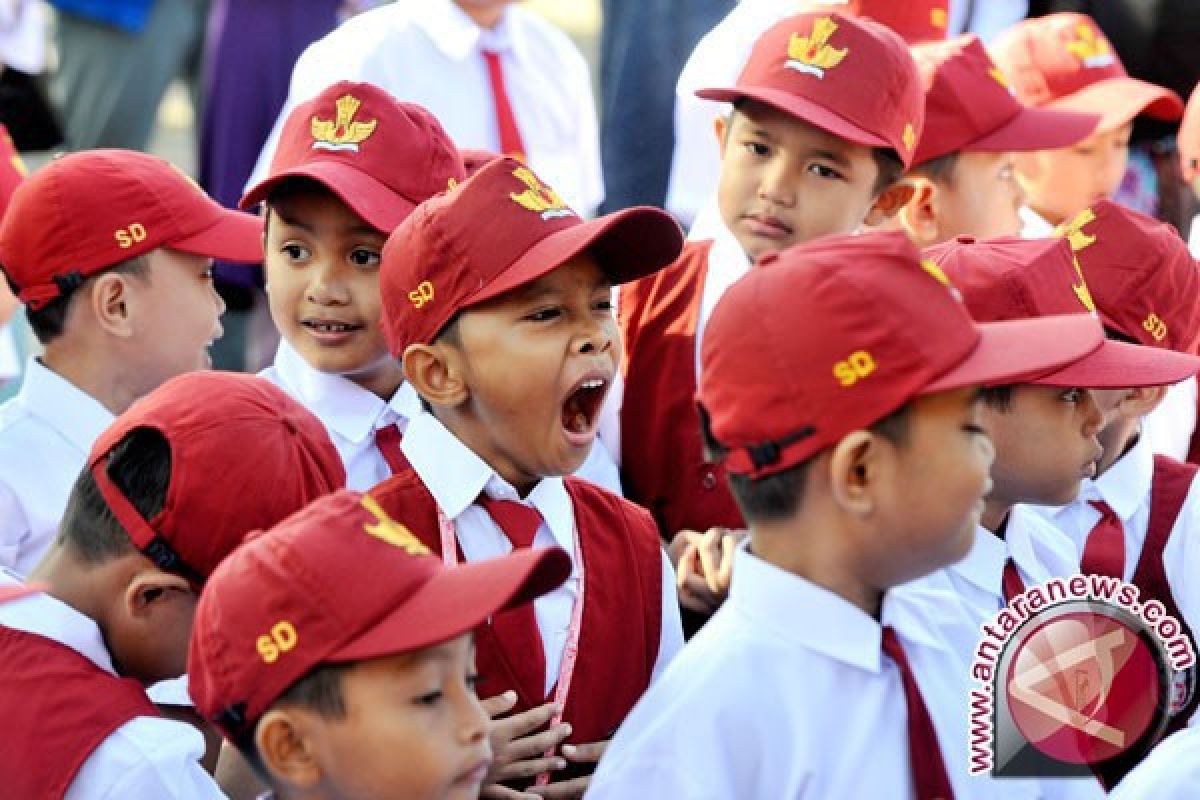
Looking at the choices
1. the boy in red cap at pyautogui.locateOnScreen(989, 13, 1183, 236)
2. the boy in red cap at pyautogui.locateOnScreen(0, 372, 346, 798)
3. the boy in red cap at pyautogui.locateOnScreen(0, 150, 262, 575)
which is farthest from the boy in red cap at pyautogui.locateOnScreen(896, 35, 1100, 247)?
the boy in red cap at pyautogui.locateOnScreen(0, 372, 346, 798)

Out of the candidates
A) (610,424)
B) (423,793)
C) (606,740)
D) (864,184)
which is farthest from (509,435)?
(864,184)

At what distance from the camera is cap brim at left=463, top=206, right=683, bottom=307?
316 centimetres

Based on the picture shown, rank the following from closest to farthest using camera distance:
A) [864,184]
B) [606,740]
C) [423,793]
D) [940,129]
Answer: [423,793], [606,740], [864,184], [940,129]

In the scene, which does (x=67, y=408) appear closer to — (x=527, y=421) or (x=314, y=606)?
(x=527, y=421)

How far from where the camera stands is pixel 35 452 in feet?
12.9

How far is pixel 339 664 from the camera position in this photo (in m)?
2.59

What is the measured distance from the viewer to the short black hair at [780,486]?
2.73 m

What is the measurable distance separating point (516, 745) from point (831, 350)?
785 mm

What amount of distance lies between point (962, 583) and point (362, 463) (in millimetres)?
1166

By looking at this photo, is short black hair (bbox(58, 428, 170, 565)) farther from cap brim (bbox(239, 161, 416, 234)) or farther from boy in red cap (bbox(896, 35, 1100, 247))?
boy in red cap (bbox(896, 35, 1100, 247))

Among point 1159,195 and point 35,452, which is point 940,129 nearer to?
point 1159,195

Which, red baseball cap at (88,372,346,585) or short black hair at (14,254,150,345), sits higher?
red baseball cap at (88,372,346,585)

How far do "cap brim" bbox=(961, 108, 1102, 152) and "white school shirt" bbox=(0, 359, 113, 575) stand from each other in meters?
2.22

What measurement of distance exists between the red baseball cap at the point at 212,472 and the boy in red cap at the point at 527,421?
20 centimetres
